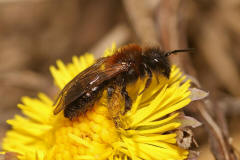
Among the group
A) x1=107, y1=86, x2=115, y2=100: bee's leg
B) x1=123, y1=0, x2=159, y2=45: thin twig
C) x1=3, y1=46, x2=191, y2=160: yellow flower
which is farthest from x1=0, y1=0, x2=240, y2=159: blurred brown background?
x1=107, y1=86, x2=115, y2=100: bee's leg

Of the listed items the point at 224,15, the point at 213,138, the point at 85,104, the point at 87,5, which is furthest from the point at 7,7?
the point at 213,138

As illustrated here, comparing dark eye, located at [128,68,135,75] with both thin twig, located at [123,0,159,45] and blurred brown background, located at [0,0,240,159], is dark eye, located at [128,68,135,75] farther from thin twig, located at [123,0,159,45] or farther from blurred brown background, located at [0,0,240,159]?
thin twig, located at [123,0,159,45]

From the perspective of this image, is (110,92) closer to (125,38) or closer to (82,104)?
(82,104)

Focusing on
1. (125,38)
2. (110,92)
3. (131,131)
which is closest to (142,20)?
(125,38)

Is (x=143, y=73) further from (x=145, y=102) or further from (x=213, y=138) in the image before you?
(x=213, y=138)

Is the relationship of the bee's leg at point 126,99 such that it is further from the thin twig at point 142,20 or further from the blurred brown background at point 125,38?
the thin twig at point 142,20

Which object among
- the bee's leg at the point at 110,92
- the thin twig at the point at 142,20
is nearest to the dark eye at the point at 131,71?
the bee's leg at the point at 110,92
